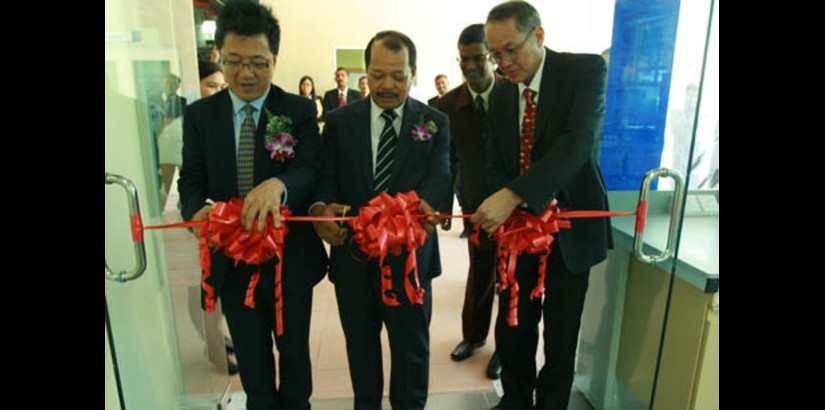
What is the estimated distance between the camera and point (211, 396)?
236 centimetres

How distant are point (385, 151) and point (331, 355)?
1603mm

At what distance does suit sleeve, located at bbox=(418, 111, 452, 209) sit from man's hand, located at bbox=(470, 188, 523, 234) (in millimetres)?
226

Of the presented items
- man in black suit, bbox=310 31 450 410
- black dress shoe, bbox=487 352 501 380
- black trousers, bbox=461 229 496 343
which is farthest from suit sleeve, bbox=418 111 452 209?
black dress shoe, bbox=487 352 501 380

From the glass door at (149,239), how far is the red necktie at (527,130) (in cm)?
125

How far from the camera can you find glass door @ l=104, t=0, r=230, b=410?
1.59 meters

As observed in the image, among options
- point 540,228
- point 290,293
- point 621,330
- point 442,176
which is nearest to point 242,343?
point 290,293

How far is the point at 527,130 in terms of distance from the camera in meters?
1.76

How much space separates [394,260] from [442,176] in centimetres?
35

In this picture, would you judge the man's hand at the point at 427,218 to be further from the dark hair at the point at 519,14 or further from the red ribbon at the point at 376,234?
the dark hair at the point at 519,14

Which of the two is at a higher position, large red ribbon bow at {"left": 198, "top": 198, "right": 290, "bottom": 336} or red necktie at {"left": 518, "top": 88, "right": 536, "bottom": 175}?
red necktie at {"left": 518, "top": 88, "right": 536, "bottom": 175}

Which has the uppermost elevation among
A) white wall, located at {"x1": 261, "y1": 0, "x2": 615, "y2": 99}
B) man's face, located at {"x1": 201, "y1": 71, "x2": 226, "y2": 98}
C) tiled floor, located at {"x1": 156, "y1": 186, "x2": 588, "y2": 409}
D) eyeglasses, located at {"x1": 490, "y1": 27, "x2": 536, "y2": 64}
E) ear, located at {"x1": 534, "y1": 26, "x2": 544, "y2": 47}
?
white wall, located at {"x1": 261, "y1": 0, "x2": 615, "y2": 99}

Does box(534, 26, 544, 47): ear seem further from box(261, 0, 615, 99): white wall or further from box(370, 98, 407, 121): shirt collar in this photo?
box(261, 0, 615, 99): white wall

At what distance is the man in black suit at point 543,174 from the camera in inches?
62.9

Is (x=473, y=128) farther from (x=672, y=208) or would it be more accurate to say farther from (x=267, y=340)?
(x=267, y=340)
